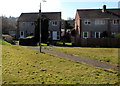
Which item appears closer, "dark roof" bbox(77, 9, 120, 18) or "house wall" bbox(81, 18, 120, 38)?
"house wall" bbox(81, 18, 120, 38)

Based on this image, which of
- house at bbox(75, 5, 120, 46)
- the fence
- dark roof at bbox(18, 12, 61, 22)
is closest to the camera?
the fence

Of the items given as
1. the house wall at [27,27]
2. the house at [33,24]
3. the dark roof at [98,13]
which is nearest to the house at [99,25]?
the dark roof at [98,13]

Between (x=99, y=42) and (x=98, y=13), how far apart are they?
10.1m

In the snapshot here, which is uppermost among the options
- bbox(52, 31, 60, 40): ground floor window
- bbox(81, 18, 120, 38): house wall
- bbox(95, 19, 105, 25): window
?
bbox(95, 19, 105, 25): window

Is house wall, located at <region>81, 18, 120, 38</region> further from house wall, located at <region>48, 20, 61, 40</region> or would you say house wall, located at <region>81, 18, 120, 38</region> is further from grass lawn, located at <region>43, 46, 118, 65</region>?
grass lawn, located at <region>43, 46, 118, 65</region>

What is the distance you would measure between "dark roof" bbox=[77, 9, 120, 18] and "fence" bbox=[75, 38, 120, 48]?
8326mm

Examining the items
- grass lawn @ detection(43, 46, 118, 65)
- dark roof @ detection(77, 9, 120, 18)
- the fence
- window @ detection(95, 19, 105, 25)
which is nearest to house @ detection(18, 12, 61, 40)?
dark roof @ detection(77, 9, 120, 18)

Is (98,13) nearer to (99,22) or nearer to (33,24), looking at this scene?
(99,22)

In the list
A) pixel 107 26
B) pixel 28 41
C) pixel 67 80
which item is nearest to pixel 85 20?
pixel 107 26

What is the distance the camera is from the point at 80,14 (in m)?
35.3

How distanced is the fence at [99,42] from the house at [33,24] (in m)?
10.9

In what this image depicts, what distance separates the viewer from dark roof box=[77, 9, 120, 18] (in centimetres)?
3431

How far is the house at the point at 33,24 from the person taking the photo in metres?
37.9

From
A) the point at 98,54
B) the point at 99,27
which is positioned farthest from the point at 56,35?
the point at 98,54
